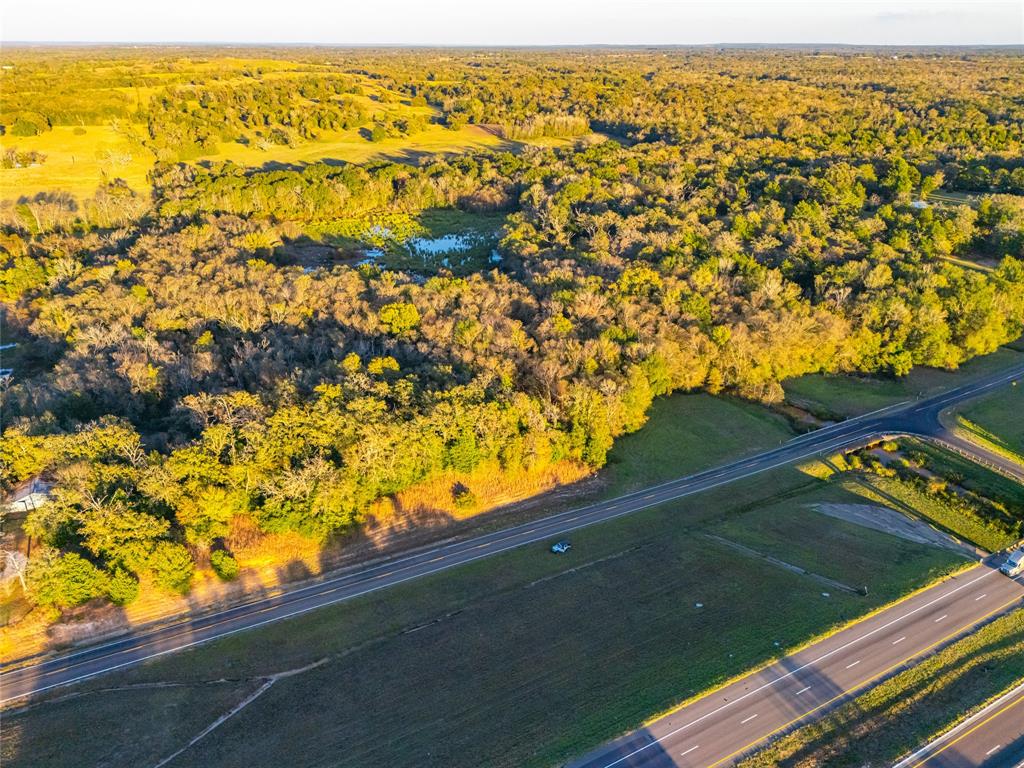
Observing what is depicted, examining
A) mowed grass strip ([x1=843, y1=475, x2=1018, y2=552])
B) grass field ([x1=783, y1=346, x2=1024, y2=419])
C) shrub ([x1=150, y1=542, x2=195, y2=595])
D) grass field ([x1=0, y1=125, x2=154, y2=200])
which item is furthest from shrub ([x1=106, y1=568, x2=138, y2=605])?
grass field ([x1=0, y1=125, x2=154, y2=200])

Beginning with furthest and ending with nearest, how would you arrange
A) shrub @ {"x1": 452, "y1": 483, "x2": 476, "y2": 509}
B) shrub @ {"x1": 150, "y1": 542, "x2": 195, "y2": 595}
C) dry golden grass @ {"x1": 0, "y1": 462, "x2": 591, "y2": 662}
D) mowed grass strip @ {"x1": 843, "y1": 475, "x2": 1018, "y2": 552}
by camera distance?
shrub @ {"x1": 452, "y1": 483, "x2": 476, "y2": 509} < mowed grass strip @ {"x1": 843, "y1": 475, "x2": 1018, "y2": 552} < shrub @ {"x1": 150, "y1": 542, "x2": 195, "y2": 595} < dry golden grass @ {"x1": 0, "y1": 462, "x2": 591, "y2": 662}

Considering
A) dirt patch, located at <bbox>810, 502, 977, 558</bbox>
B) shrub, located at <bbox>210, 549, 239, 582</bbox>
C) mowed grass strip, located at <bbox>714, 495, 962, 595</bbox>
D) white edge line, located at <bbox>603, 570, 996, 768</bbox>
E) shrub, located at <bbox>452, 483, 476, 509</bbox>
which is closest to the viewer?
white edge line, located at <bbox>603, 570, 996, 768</bbox>

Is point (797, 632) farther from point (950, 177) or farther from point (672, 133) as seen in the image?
point (672, 133)

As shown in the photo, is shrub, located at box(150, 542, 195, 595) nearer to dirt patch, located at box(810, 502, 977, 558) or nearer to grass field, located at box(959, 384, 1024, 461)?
dirt patch, located at box(810, 502, 977, 558)

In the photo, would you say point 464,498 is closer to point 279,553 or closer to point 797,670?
point 279,553

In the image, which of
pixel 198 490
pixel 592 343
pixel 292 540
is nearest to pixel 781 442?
pixel 592 343

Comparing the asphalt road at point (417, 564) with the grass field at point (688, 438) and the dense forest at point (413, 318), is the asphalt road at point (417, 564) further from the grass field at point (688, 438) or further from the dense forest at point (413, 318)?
the dense forest at point (413, 318)

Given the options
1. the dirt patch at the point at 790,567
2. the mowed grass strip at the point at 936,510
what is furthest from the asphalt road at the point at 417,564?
the dirt patch at the point at 790,567

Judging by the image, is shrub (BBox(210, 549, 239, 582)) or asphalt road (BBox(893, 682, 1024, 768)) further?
shrub (BBox(210, 549, 239, 582))
